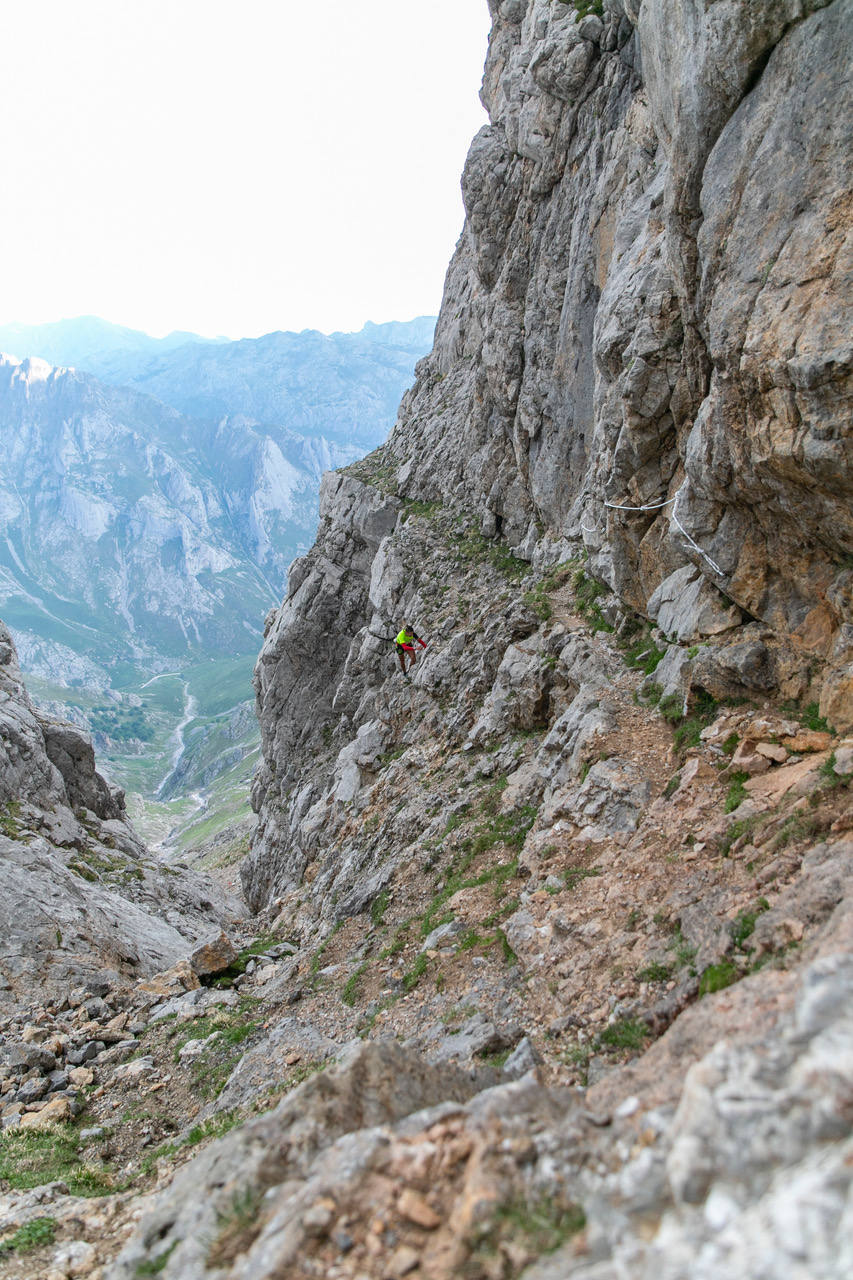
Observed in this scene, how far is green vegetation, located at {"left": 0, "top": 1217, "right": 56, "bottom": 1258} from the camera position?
348 inches

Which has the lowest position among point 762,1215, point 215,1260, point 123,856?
point 123,856

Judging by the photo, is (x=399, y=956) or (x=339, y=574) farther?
(x=339, y=574)

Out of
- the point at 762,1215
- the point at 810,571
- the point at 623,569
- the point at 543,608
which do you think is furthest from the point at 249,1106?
the point at 543,608

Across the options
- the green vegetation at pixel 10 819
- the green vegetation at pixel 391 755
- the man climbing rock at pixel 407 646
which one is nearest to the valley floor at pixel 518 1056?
the green vegetation at pixel 391 755

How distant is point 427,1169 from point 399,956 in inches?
403

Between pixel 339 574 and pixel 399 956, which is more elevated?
pixel 339 574

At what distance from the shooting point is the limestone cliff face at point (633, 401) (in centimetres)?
1139

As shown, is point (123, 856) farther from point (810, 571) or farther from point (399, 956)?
point (810, 571)

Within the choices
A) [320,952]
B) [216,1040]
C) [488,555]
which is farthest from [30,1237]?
[488,555]

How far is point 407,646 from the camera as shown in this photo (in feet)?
105

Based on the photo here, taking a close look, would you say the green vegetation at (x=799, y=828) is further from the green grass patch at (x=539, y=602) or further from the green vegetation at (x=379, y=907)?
the green grass patch at (x=539, y=602)

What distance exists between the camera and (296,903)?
93.3 feet

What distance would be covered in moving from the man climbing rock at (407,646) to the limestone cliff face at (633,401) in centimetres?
120

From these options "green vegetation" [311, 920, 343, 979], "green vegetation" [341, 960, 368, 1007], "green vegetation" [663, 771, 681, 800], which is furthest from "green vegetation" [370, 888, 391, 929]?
"green vegetation" [663, 771, 681, 800]
